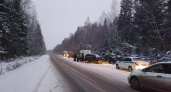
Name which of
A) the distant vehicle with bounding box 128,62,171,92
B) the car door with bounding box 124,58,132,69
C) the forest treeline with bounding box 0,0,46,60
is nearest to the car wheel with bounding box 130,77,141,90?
the distant vehicle with bounding box 128,62,171,92

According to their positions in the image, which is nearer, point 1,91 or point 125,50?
point 1,91

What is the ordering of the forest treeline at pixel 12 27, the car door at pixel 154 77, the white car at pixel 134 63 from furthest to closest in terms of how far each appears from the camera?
the forest treeline at pixel 12 27 < the white car at pixel 134 63 < the car door at pixel 154 77

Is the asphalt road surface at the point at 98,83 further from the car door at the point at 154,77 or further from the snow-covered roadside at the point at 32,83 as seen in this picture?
the car door at the point at 154,77

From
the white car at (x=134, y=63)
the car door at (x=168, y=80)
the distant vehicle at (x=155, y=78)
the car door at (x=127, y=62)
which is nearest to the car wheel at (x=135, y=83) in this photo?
the distant vehicle at (x=155, y=78)

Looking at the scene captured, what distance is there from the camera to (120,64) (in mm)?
15883

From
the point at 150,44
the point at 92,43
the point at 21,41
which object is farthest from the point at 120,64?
the point at 92,43

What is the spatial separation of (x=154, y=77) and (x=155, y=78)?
0.21 feet

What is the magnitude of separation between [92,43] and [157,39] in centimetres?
3305

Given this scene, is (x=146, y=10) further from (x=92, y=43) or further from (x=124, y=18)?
(x=92, y=43)

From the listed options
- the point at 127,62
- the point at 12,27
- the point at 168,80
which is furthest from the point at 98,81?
the point at 12,27

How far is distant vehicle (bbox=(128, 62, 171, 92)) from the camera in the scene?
5.31 metres

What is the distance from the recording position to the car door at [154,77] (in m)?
5.53

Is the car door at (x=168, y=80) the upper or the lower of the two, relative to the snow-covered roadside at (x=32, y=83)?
upper

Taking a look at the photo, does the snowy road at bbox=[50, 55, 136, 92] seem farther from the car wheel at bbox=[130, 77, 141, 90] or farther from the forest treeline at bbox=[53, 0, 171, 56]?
the forest treeline at bbox=[53, 0, 171, 56]
